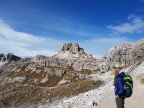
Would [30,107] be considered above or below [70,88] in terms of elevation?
below

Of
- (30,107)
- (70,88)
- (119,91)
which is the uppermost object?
(119,91)

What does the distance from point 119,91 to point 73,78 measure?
127237 mm

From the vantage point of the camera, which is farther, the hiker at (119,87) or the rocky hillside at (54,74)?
the rocky hillside at (54,74)

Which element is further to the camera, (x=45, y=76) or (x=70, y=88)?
(x=45, y=76)

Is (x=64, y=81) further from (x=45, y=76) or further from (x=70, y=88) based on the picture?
(x=70, y=88)

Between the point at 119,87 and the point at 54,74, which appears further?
the point at 54,74

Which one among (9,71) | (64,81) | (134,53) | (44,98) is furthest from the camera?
(9,71)

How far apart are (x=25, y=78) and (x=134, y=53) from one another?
67.8m

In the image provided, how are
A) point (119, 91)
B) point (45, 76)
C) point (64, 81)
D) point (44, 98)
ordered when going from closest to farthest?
point (119, 91), point (44, 98), point (64, 81), point (45, 76)

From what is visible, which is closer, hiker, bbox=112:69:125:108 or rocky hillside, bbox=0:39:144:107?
hiker, bbox=112:69:125:108

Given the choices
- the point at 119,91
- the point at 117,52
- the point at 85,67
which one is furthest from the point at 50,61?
the point at 119,91

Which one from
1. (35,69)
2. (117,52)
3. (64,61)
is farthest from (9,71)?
(117,52)

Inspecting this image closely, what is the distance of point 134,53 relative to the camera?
12425 cm

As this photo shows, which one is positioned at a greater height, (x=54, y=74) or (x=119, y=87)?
(x=119, y=87)
